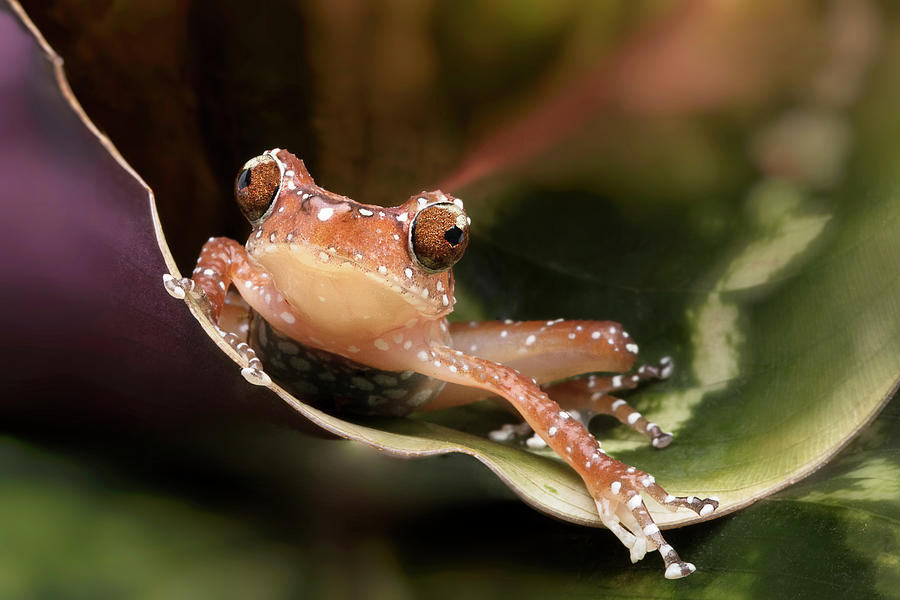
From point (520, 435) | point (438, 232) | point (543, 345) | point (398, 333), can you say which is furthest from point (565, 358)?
point (438, 232)

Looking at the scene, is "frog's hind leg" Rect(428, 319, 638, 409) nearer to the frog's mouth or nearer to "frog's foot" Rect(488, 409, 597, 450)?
"frog's foot" Rect(488, 409, 597, 450)

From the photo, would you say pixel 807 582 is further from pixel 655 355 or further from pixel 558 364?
pixel 558 364

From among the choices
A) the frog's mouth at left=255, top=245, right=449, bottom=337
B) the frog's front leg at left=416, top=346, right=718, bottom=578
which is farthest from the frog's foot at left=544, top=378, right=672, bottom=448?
the frog's mouth at left=255, top=245, right=449, bottom=337

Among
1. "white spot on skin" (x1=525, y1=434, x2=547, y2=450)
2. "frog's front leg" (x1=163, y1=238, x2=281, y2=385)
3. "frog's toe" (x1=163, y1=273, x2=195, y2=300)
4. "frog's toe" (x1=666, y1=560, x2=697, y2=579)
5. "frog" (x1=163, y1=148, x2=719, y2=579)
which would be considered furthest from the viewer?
"white spot on skin" (x1=525, y1=434, x2=547, y2=450)

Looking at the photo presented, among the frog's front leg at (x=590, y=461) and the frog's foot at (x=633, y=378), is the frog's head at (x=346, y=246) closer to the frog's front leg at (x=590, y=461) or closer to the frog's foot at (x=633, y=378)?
the frog's front leg at (x=590, y=461)

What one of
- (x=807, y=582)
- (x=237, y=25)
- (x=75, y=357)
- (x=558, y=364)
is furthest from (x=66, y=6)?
(x=807, y=582)

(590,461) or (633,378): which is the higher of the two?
(633,378)

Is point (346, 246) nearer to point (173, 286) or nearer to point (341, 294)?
point (341, 294)
